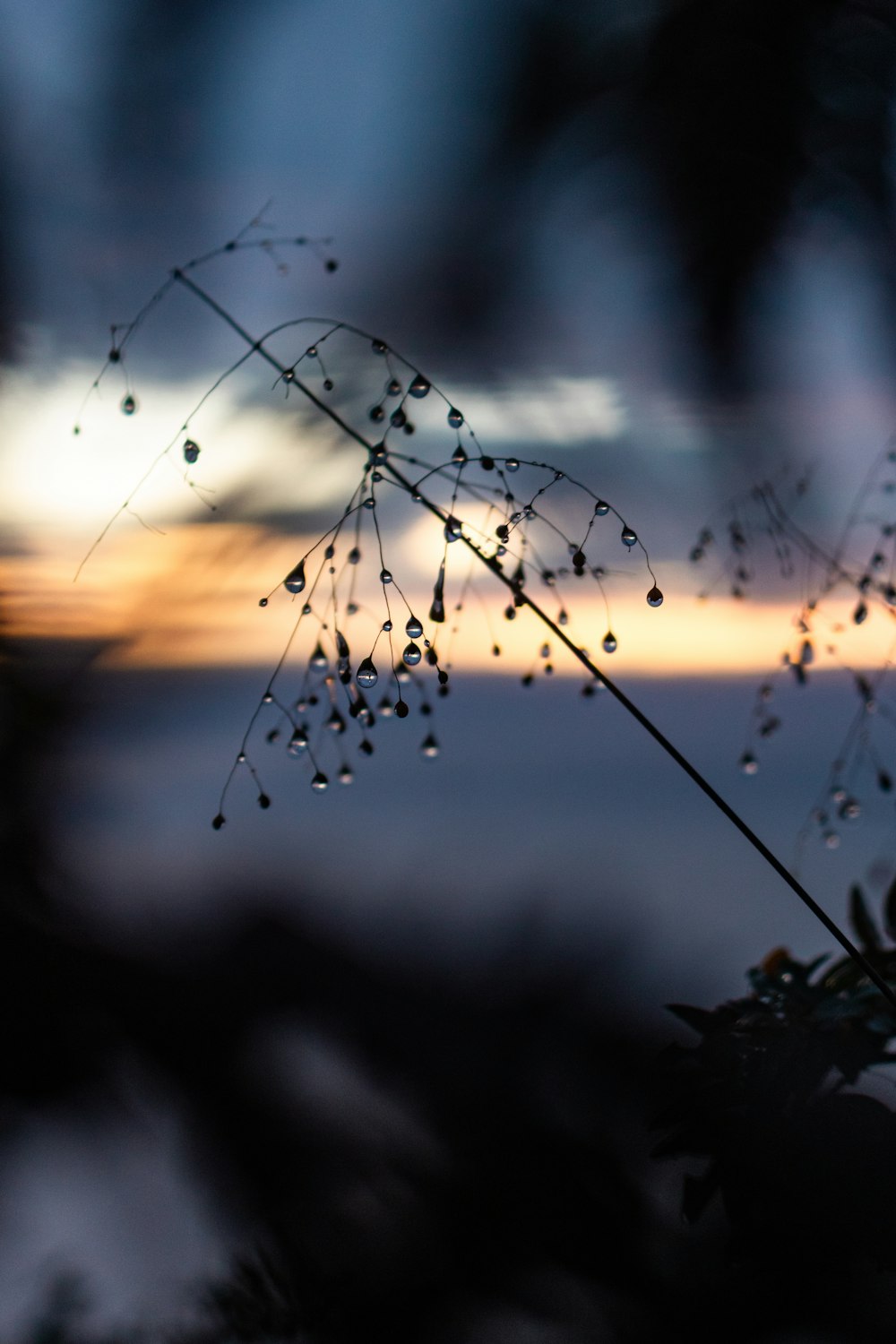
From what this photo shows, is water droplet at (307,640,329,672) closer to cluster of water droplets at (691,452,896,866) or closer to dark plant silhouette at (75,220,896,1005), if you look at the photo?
dark plant silhouette at (75,220,896,1005)

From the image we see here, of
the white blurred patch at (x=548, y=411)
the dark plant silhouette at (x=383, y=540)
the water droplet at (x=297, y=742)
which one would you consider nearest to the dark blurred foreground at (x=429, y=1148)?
the dark plant silhouette at (x=383, y=540)

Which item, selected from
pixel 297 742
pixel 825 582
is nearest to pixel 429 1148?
pixel 297 742

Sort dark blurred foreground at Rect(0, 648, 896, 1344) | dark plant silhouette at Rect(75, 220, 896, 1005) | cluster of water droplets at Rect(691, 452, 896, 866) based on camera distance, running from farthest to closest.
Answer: cluster of water droplets at Rect(691, 452, 896, 866)
dark blurred foreground at Rect(0, 648, 896, 1344)
dark plant silhouette at Rect(75, 220, 896, 1005)

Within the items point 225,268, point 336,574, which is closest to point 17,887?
point 336,574

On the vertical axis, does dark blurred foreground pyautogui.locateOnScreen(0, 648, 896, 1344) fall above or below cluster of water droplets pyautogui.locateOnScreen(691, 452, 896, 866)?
below

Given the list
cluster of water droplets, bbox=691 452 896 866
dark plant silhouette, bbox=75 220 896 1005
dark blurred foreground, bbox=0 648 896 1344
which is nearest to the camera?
dark plant silhouette, bbox=75 220 896 1005

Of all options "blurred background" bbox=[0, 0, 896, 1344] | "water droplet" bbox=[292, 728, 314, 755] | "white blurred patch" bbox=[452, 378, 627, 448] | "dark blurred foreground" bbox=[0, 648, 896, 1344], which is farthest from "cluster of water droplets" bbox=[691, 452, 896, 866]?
"water droplet" bbox=[292, 728, 314, 755]

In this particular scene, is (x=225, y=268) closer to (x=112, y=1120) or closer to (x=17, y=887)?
(x=17, y=887)
